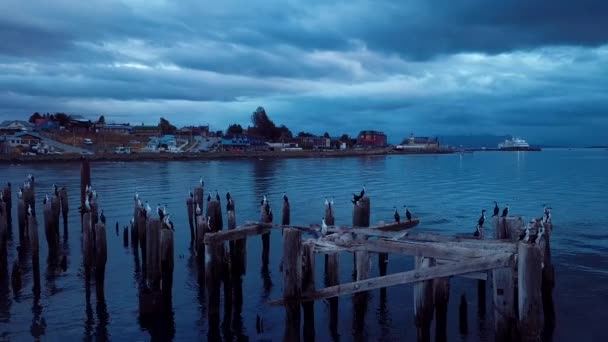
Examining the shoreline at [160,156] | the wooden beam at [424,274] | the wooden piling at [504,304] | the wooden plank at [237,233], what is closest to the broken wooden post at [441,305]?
the wooden beam at [424,274]

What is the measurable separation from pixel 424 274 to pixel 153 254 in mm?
7820

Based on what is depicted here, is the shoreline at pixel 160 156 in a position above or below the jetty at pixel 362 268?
above

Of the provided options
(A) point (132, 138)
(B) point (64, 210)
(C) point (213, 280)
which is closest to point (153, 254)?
(C) point (213, 280)

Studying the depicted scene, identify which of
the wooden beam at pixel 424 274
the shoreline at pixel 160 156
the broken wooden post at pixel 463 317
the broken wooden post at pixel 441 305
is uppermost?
the shoreline at pixel 160 156

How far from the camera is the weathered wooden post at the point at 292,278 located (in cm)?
1240

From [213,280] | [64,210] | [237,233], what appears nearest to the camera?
[213,280]

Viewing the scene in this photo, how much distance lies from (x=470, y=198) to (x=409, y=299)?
97.6ft

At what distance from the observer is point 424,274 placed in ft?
37.3

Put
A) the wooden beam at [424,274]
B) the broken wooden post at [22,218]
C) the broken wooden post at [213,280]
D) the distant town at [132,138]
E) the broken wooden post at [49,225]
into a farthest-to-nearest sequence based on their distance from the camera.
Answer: the distant town at [132,138], the broken wooden post at [22,218], the broken wooden post at [49,225], the broken wooden post at [213,280], the wooden beam at [424,274]

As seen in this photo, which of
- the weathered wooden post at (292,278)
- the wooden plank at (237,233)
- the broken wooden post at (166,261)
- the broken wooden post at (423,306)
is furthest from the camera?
the wooden plank at (237,233)

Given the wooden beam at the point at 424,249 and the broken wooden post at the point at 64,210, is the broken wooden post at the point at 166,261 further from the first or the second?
the broken wooden post at the point at 64,210

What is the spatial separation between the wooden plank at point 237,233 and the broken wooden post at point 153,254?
1497 millimetres

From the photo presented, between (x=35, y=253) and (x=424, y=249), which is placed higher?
(x=424, y=249)

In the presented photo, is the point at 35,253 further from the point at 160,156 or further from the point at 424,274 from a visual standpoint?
the point at 160,156
